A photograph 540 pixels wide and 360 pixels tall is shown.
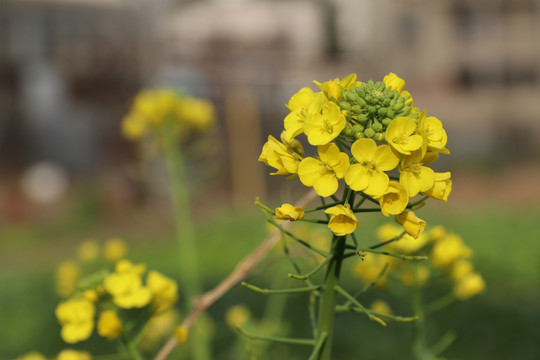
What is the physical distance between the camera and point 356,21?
33.5ft

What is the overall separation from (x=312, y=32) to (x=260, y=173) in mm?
4123

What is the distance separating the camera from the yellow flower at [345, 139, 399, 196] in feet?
1.78

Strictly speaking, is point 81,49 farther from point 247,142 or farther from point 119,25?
point 247,142

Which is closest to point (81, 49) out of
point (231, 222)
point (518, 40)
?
point (231, 222)

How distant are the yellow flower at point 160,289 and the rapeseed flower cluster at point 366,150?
0.93 feet

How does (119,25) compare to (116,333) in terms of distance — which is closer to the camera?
(116,333)

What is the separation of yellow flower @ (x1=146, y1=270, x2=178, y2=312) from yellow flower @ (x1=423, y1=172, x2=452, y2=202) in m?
0.40

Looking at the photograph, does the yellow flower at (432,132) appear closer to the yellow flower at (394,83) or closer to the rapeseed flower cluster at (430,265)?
the yellow flower at (394,83)

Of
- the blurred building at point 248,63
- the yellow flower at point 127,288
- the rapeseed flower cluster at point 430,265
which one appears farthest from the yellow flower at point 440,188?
the blurred building at point 248,63

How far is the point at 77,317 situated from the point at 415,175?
1.67ft

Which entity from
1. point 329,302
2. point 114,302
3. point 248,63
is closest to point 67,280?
point 114,302

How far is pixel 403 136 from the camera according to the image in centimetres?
56

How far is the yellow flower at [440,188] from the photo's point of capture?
1.87ft

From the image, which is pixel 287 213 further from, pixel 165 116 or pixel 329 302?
pixel 165 116
